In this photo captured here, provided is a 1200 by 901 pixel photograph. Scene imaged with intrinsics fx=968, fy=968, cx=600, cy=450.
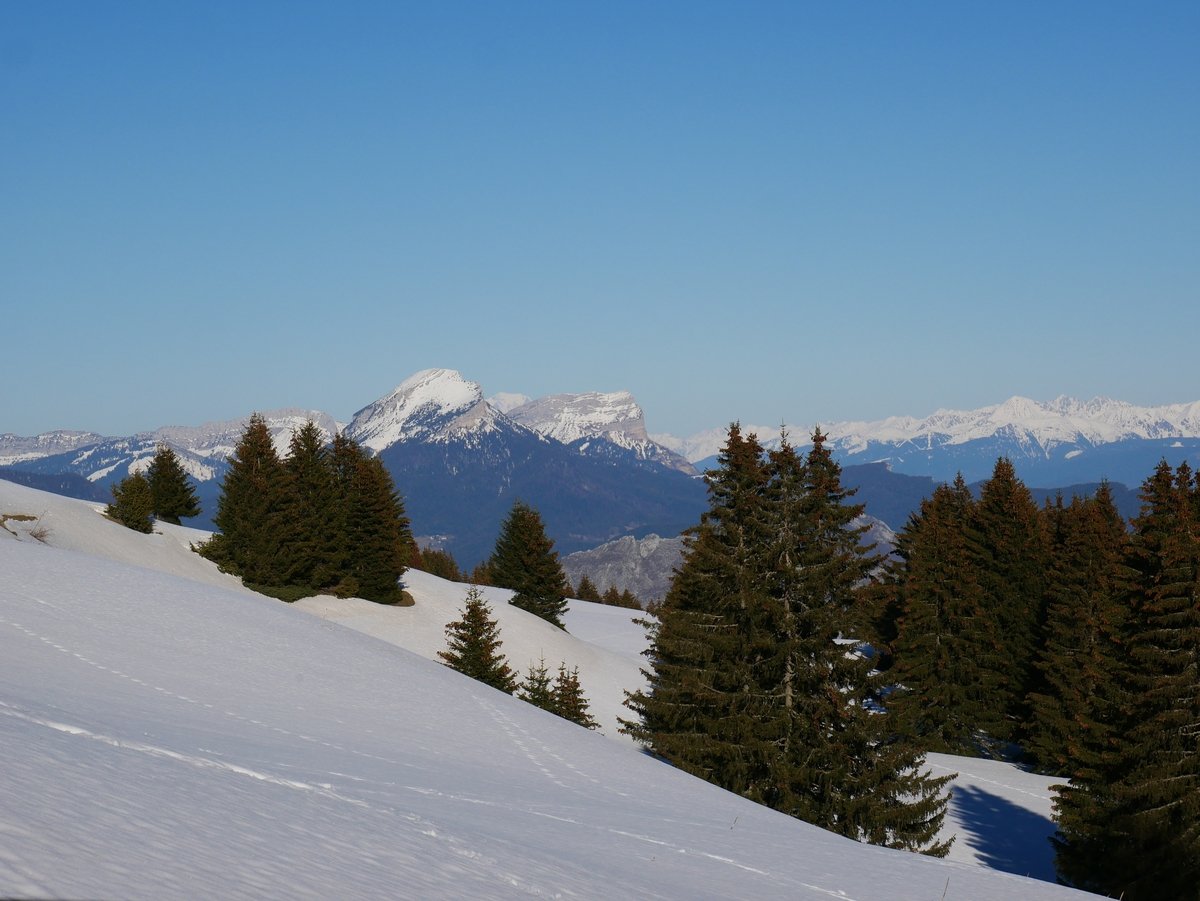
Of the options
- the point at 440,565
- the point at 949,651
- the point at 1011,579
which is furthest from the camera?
the point at 440,565

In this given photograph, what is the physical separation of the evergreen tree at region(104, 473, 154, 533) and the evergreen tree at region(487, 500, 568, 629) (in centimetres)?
2486

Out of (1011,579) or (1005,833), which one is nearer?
(1005,833)

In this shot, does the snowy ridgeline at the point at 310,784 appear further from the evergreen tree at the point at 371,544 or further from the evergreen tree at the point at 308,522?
the evergreen tree at the point at 371,544

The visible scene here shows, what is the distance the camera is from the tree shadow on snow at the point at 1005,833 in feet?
108

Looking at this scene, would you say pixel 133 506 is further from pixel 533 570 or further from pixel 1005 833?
pixel 1005 833

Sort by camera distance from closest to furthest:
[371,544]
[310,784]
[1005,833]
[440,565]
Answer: [310,784] < [1005,833] < [371,544] < [440,565]

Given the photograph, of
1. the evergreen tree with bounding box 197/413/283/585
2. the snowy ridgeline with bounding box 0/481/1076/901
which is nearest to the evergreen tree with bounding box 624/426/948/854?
the snowy ridgeline with bounding box 0/481/1076/901

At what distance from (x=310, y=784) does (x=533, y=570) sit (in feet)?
188

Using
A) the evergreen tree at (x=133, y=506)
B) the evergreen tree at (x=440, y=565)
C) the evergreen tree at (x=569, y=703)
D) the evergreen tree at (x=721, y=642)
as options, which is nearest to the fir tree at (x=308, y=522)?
the evergreen tree at (x=133, y=506)

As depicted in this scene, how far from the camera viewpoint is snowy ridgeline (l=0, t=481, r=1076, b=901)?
23.4 feet

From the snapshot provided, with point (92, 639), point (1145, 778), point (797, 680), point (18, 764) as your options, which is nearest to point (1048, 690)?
point (1145, 778)

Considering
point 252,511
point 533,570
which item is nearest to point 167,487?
point 252,511

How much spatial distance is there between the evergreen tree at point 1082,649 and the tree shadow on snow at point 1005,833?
9.32 ft

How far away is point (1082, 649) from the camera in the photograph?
41.8 meters
